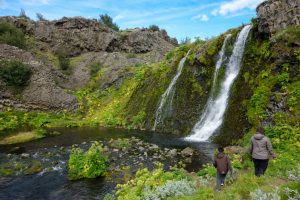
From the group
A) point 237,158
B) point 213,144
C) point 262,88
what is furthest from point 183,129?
point 237,158

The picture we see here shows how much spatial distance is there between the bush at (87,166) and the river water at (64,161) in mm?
446

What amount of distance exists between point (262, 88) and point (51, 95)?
27.9 meters

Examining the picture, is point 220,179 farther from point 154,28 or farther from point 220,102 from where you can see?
point 154,28

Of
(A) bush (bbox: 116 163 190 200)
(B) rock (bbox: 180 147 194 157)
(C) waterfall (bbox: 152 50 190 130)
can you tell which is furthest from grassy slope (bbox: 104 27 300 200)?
(C) waterfall (bbox: 152 50 190 130)

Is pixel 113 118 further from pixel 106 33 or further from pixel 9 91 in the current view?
pixel 106 33

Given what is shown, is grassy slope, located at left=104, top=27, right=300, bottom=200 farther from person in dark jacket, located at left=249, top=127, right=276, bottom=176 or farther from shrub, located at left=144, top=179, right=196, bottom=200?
person in dark jacket, located at left=249, top=127, right=276, bottom=176

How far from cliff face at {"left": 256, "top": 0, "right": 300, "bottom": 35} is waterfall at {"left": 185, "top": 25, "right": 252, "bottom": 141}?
8.68 feet

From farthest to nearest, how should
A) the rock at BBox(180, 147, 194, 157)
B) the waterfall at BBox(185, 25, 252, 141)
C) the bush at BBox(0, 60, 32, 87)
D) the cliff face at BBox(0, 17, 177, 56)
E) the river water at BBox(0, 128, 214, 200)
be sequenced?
1. the cliff face at BBox(0, 17, 177, 56)
2. the bush at BBox(0, 60, 32, 87)
3. the waterfall at BBox(185, 25, 252, 141)
4. the rock at BBox(180, 147, 194, 157)
5. the river water at BBox(0, 128, 214, 200)

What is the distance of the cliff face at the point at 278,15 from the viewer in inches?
1041

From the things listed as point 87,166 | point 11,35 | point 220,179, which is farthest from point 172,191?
point 11,35

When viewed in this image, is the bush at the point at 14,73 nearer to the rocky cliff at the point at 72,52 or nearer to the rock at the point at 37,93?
the rock at the point at 37,93

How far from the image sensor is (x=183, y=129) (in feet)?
96.9

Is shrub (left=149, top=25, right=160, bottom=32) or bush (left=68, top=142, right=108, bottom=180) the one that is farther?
shrub (left=149, top=25, right=160, bottom=32)

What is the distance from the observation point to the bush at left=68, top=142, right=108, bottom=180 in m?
17.8
